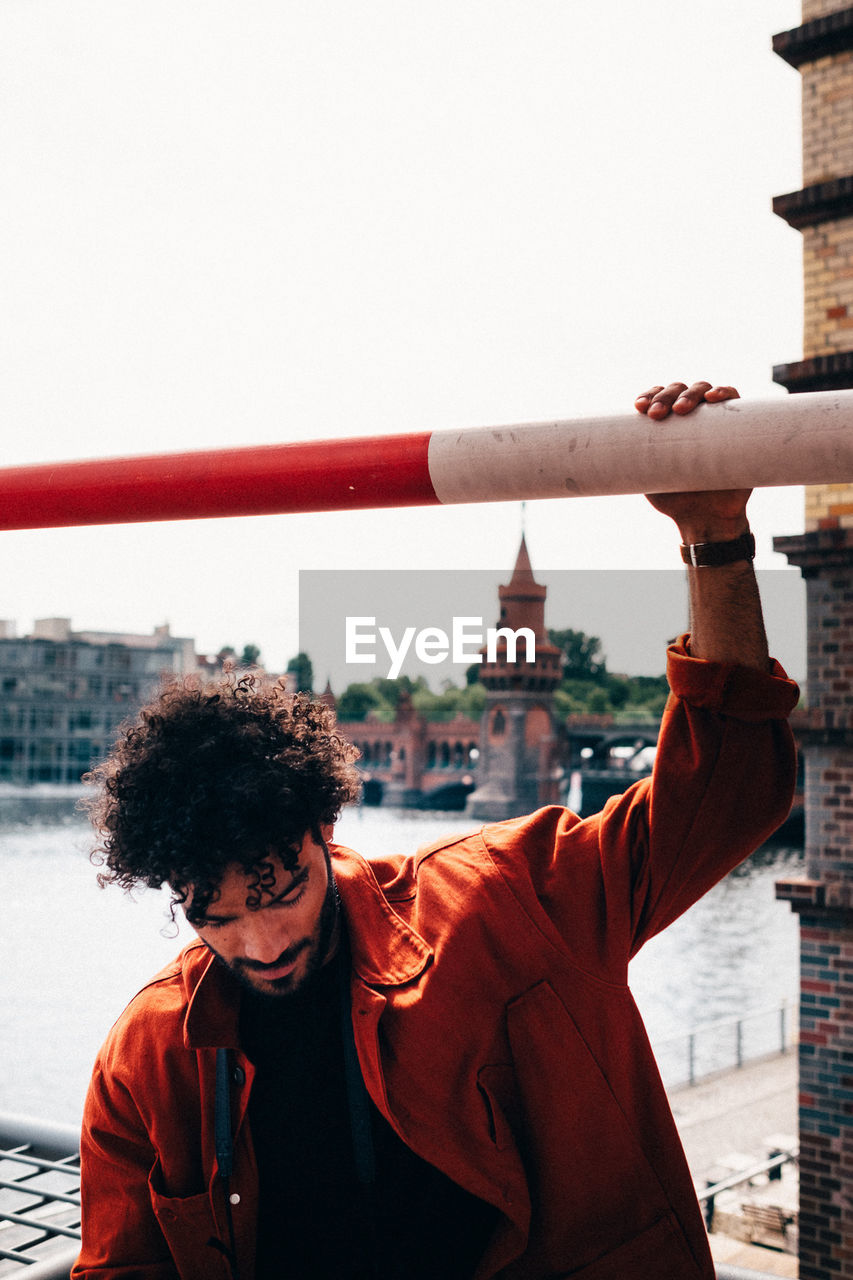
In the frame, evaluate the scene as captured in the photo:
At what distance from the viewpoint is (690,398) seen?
95cm

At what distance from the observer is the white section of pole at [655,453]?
0.89 meters

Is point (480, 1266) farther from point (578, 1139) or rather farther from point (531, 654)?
point (531, 654)

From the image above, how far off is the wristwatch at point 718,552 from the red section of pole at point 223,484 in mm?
277

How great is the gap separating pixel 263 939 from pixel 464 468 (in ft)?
2.16

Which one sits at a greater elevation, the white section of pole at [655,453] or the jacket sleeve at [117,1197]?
the white section of pole at [655,453]

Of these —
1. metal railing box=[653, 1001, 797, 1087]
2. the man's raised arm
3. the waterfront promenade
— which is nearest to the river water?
metal railing box=[653, 1001, 797, 1087]

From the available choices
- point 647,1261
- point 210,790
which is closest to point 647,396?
point 210,790

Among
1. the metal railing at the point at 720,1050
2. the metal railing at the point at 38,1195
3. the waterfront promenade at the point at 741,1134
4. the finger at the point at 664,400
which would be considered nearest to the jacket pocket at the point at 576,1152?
the finger at the point at 664,400

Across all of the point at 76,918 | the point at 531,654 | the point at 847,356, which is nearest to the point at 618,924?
the point at 847,356

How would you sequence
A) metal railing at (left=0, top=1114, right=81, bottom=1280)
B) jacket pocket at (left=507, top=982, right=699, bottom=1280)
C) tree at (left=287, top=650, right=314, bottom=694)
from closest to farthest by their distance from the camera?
jacket pocket at (left=507, top=982, right=699, bottom=1280), metal railing at (left=0, top=1114, right=81, bottom=1280), tree at (left=287, top=650, right=314, bottom=694)

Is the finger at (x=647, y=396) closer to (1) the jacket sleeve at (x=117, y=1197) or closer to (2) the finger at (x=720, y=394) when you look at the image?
(2) the finger at (x=720, y=394)

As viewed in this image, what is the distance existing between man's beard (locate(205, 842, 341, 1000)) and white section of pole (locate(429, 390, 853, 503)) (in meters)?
0.63

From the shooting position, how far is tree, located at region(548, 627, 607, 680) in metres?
58.2

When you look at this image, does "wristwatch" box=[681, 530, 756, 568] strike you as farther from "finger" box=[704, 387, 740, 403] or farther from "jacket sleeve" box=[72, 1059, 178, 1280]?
"jacket sleeve" box=[72, 1059, 178, 1280]
